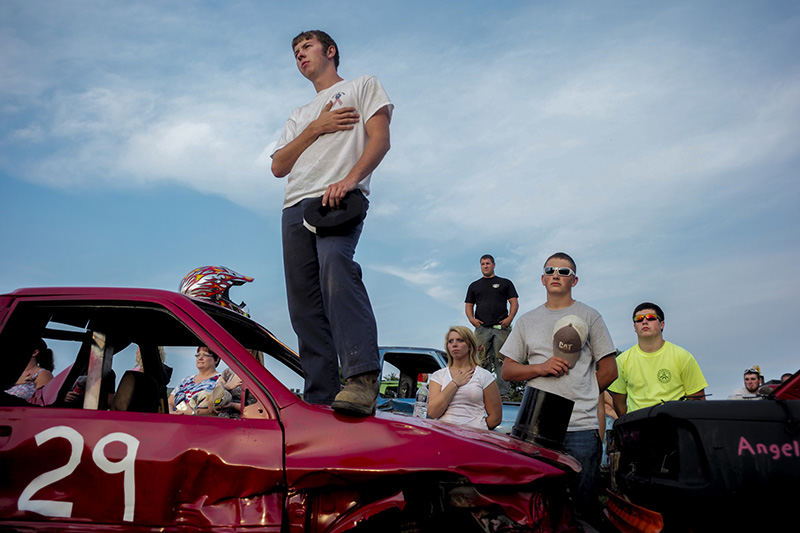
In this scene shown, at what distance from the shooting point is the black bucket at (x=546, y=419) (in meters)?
3.29

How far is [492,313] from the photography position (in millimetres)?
9844

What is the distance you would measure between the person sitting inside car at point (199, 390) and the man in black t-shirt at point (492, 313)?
579cm

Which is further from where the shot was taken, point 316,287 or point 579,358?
point 579,358

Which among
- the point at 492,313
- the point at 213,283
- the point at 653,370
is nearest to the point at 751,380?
the point at 492,313

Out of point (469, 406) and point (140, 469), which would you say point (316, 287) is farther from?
point (469, 406)

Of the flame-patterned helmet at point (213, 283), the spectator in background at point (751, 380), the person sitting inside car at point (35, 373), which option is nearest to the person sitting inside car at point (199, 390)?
the flame-patterned helmet at point (213, 283)

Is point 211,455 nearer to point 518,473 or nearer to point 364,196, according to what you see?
point 518,473

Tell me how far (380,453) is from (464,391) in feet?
9.39

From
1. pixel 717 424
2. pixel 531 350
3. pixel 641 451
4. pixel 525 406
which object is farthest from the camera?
pixel 531 350

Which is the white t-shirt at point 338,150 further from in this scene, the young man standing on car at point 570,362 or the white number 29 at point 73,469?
the young man standing on car at point 570,362

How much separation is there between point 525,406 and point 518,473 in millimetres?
1152

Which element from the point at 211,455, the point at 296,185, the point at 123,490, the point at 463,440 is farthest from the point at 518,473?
the point at 296,185

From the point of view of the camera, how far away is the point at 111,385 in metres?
3.03

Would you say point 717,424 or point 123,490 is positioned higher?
point 717,424
